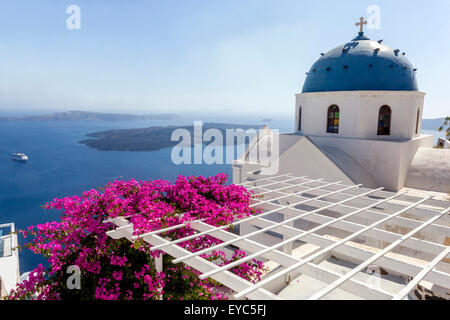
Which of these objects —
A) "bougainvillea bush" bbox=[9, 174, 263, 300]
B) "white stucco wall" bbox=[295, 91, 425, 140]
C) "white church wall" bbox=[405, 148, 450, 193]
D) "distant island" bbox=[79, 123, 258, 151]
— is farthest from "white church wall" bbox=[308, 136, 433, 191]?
"distant island" bbox=[79, 123, 258, 151]

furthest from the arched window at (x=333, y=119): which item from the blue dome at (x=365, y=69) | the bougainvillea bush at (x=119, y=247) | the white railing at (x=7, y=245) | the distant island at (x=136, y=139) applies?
the distant island at (x=136, y=139)

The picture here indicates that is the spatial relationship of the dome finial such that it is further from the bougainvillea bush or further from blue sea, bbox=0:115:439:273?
blue sea, bbox=0:115:439:273

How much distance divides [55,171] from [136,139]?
172 ft

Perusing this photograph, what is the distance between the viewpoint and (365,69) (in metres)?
13.1

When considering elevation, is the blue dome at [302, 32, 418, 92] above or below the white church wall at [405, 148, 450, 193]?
above

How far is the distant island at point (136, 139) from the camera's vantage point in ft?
392

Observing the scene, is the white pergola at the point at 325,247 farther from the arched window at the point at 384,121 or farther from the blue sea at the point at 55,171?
the blue sea at the point at 55,171

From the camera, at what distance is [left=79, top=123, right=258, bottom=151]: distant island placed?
120 meters

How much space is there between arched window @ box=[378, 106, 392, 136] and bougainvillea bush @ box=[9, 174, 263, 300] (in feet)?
37.1

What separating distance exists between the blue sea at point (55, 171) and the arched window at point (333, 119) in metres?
28.1

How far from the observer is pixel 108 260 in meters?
4.00

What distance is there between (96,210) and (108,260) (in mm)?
776

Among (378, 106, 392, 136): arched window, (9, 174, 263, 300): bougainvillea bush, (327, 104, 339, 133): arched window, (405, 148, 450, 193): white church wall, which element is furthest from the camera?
(327, 104, 339, 133): arched window
